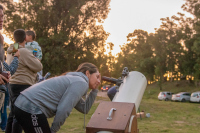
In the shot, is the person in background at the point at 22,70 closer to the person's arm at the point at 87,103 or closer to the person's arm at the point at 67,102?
the person's arm at the point at 87,103

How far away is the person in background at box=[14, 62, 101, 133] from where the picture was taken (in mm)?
2453

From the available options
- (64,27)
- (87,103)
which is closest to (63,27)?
(64,27)

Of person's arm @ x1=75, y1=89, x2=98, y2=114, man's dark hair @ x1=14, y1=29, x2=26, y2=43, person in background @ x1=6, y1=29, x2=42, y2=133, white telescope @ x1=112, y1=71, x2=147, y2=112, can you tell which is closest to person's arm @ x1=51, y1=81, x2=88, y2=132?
person's arm @ x1=75, y1=89, x2=98, y2=114

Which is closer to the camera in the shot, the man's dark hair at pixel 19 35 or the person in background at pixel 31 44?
the man's dark hair at pixel 19 35

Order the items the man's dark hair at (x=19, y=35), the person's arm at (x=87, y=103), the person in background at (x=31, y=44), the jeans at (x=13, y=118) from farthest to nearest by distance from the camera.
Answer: the person in background at (x=31, y=44)
the man's dark hair at (x=19, y=35)
the jeans at (x=13, y=118)
the person's arm at (x=87, y=103)

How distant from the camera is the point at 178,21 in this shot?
3872 cm

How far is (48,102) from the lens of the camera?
99.9 inches

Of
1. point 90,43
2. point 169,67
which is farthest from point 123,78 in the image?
point 169,67

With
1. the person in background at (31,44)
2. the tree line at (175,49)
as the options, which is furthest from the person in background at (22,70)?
the tree line at (175,49)

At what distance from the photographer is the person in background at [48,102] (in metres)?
2.45

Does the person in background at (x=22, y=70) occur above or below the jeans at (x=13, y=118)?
above

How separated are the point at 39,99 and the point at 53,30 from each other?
21.1 m

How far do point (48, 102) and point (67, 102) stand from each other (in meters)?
0.23

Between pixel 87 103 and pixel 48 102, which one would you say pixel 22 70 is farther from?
pixel 48 102
